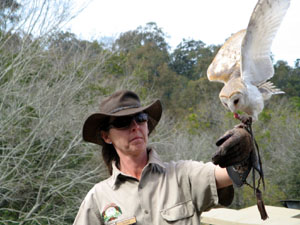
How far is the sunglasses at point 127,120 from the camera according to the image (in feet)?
6.21

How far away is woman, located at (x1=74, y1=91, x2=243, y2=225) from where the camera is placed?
1763 millimetres

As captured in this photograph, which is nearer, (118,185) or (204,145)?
(118,185)

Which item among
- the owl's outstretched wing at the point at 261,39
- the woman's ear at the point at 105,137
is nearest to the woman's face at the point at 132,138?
the woman's ear at the point at 105,137

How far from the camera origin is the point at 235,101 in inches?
61.1

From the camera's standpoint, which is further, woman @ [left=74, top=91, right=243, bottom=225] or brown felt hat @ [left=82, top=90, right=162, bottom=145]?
brown felt hat @ [left=82, top=90, right=162, bottom=145]

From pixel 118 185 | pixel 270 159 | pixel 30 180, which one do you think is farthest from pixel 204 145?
pixel 118 185

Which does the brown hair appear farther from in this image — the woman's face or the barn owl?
the barn owl

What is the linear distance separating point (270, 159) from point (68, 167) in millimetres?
7778

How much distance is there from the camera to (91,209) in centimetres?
188

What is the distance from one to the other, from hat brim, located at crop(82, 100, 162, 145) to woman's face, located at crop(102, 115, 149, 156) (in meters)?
0.07

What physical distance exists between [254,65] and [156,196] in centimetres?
75

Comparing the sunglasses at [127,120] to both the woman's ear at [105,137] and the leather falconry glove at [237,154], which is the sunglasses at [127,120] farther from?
the leather falconry glove at [237,154]

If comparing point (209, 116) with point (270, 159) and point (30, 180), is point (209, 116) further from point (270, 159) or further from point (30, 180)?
point (30, 180)

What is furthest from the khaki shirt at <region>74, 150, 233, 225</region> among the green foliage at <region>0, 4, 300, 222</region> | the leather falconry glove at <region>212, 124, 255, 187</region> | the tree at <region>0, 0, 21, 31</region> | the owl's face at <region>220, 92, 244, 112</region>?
the tree at <region>0, 0, 21, 31</region>
